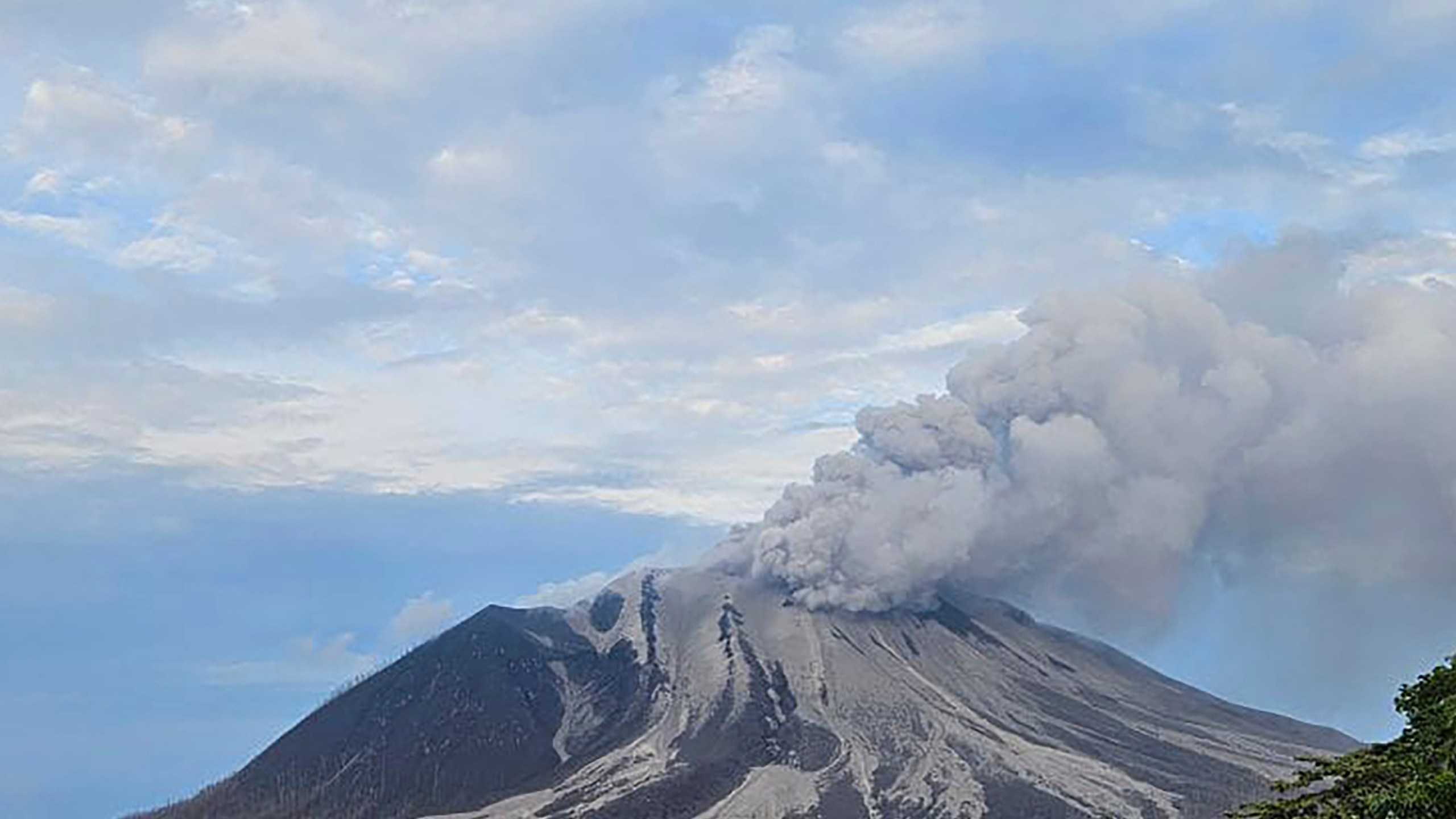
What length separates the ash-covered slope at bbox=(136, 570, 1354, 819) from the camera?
13425cm

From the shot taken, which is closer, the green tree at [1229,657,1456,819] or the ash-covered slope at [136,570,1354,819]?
the green tree at [1229,657,1456,819]

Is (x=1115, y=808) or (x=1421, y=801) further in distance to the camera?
(x=1115, y=808)

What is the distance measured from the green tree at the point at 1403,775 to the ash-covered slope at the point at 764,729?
105021 millimetres

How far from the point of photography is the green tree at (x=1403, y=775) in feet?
63.4

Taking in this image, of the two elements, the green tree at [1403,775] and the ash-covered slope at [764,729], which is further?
the ash-covered slope at [764,729]

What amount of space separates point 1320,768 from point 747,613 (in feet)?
550

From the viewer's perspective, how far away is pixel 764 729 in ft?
499

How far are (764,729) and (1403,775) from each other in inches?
5223

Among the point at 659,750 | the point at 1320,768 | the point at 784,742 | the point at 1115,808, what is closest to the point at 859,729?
the point at 784,742

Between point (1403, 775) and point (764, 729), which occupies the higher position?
point (764, 729)

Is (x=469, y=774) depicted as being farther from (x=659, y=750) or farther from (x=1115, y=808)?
(x=1115, y=808)

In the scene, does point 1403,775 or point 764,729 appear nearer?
point 1403,775

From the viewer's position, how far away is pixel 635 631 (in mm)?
190000

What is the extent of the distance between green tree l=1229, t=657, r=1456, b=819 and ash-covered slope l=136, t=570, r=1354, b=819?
10502 centimetres
